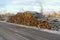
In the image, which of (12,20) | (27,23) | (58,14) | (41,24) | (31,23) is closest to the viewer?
(41,24)

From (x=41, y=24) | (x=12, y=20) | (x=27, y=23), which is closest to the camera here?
(x=41, y=24)

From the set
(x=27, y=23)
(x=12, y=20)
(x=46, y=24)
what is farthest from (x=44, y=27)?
(x=12, y=20)

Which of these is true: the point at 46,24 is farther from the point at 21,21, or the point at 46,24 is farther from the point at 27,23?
the point at 21,21

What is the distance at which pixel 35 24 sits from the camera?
53.5 metres

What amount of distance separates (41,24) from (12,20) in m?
39.6

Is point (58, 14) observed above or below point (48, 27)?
below

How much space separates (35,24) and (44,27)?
7360 millimetres

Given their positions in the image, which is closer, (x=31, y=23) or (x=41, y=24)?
(x=41, y=24)

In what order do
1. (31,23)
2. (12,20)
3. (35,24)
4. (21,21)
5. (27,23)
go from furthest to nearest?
(12,20)
(21,21)
(27,23)
(31,23)
(35,24)

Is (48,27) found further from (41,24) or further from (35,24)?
(35,24)

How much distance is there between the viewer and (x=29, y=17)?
62406mm

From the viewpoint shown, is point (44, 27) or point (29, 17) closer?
point (44, 27)

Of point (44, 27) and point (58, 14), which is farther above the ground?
point (44, 27)

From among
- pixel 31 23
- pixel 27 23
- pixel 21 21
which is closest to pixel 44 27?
pixel 31 23
